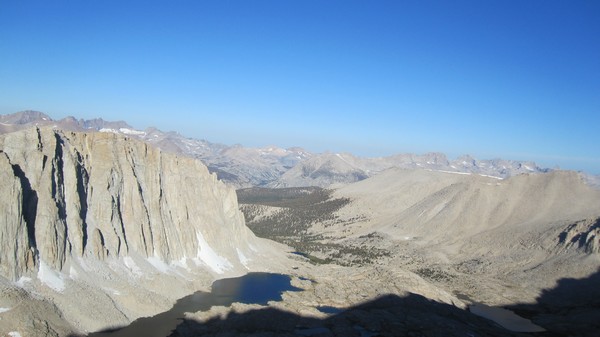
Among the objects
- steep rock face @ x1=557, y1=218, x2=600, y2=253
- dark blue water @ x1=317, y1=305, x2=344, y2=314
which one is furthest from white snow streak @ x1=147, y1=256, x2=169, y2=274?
steep rock face @ x1=557, y1=218, x2=600, y2=253

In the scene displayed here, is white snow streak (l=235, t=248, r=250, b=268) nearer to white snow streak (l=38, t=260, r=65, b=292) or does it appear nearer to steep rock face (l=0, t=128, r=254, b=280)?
steep rock face (l=0, t=128, r=254, b=280)

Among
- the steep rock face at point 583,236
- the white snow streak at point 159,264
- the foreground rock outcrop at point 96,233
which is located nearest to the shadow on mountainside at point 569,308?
the steep rock face at point 583,236

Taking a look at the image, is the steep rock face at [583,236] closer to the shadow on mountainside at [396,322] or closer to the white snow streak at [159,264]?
the shadow on mountainside at [396,322]

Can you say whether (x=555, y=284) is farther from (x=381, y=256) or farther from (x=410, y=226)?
(x=410, y=226)

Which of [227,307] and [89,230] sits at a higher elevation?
[89,230]

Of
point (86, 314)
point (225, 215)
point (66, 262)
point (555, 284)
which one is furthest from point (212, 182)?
point (555, 284)

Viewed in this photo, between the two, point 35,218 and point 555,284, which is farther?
point 555,284

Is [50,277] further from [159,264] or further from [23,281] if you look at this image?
[159,264]
